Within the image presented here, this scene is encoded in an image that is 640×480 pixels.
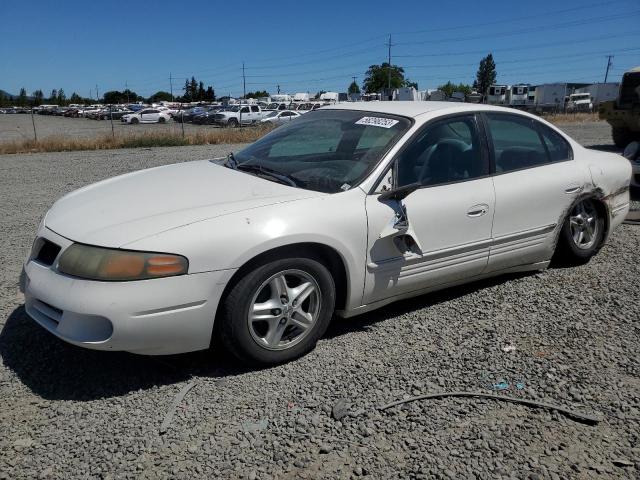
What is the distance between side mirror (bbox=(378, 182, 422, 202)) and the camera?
3.39m

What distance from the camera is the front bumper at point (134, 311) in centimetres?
273

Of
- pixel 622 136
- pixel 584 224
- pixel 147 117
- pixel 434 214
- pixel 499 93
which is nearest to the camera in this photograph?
pixel 434 214

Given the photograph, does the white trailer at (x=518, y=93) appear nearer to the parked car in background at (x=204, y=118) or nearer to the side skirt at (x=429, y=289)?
the parked car in background at (x=204, y=118)

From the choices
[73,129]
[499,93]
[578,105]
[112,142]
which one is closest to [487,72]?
[499,93]

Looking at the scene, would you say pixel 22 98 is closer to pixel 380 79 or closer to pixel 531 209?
pixel 380 79

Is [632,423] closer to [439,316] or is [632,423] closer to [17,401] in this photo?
[439,316]

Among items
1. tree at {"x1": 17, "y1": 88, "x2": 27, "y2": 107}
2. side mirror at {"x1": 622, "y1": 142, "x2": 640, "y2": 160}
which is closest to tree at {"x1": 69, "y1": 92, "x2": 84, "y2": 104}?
tree at {"x1": 17, "y1": 88, "x2": 27, "y2": 107}

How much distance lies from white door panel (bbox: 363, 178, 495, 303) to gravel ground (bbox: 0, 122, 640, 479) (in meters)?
0.33

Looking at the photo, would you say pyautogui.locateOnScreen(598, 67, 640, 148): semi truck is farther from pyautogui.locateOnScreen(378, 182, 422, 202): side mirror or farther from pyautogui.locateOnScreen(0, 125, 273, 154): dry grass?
pyautogui.locateOnScreen(0, 125, 273, 154): dry grass

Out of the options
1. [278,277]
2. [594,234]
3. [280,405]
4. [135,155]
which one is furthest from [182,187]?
[135,155]

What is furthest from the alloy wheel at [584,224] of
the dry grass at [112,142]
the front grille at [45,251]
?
the dry grass at [112,142]

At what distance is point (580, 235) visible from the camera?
4.80m

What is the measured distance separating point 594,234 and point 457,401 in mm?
2734

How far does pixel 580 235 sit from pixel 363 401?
9.43 ft
